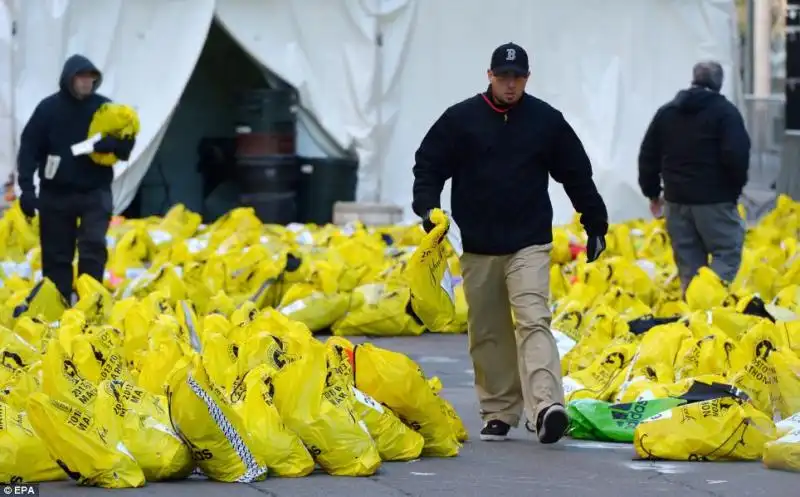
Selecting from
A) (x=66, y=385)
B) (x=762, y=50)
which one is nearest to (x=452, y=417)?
(x=66, y=385)

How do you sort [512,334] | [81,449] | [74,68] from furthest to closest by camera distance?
[74,68]
[512,334]
[81,449]

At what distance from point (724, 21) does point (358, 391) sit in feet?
45.2

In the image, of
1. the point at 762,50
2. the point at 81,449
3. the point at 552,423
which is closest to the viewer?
the point at 81,449

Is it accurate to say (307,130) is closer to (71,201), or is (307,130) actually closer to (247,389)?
(71,201)

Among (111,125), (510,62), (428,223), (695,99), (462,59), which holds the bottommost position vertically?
(428,223)

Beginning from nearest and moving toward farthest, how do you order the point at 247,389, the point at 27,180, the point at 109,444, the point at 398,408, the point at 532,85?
the point at 109,444 < the point at 247,389 < the point at 398,408 < the point at 27,180 < the point at 532,85

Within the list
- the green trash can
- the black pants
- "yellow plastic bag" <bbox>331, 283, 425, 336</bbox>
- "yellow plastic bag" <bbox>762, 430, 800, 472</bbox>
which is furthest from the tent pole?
"yellow plastic bag" <bbox>762, 430, 800, 472</bbox>

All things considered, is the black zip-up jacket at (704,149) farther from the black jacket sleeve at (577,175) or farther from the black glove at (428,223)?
the black glove at (428,223)

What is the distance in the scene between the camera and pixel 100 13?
18.9 m

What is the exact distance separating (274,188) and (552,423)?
13.4m

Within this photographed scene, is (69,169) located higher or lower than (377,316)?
higher

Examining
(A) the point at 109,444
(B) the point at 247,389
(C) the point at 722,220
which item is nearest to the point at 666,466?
(B) the point at 247,389

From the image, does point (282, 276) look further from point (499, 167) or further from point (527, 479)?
point (527, 479)

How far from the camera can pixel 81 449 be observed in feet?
20.4
